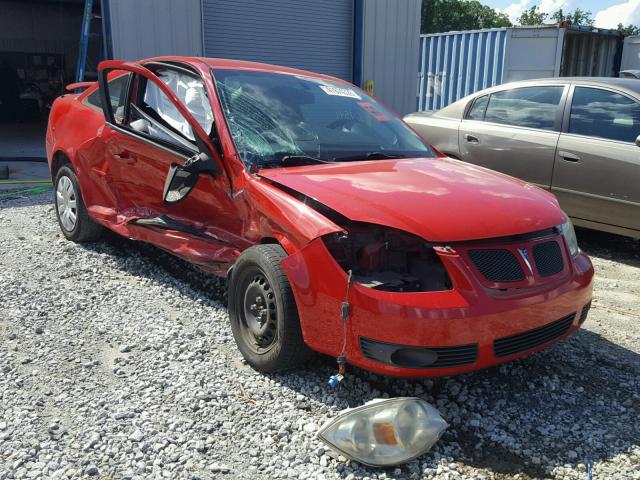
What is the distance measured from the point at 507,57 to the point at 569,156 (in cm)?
942

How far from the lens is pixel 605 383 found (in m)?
3.17

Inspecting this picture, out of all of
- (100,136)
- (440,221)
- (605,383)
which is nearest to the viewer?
(440,221)

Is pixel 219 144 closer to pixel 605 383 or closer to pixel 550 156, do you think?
pixel 605 383

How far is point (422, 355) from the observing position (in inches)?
102

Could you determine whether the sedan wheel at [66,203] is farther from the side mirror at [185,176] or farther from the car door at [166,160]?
the side mirror at [185,176]

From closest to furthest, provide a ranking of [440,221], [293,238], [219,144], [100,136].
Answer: [440,221] < [293,238] < [219,144] < [100,136]

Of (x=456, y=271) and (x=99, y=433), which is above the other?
(x=456, y=271)

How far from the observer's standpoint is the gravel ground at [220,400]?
8.07 feet

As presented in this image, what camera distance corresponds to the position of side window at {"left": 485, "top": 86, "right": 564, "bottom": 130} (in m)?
5.68

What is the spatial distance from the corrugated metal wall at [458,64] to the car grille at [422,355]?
42.1 feet

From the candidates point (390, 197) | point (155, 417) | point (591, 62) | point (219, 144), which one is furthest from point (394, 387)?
point (591, 62)

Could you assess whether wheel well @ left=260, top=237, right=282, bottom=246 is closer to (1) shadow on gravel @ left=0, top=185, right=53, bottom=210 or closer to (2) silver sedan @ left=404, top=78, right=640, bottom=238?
(2) silver sedan @ left=404, top=78, right=640, bottom=238

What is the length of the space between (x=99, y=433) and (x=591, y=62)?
14.8m

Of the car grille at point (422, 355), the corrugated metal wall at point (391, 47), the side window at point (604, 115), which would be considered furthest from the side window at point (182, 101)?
the corrugated metal wall at point (391, 47)
